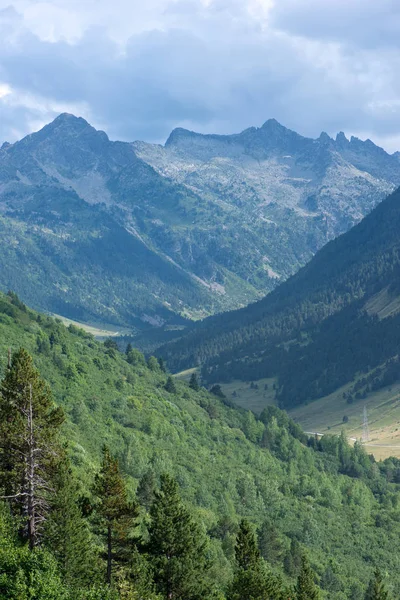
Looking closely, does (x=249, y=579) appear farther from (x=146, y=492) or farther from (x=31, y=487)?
(x=146, y=492)

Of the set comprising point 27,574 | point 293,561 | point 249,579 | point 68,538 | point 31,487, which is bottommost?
point 293,561

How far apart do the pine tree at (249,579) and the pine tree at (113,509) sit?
10.0 m

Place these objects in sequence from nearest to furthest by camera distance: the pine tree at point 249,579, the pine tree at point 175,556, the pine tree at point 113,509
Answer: the pine tree at point 113,509 → the pine tree at point 175,556 → the pine tree at point 249,579

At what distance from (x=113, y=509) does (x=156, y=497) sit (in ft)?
19.4

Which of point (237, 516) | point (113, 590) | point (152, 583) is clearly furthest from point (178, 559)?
point (237, 516)

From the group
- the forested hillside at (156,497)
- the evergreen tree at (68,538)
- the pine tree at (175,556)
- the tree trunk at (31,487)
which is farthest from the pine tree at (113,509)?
the tree trunk at (31,487)

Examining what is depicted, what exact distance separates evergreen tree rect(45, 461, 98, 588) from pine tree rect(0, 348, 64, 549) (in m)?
0.82

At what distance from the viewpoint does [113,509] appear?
53.2 metres

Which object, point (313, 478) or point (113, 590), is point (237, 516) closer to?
point (313, 478)

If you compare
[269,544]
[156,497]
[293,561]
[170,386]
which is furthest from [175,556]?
[170,386]

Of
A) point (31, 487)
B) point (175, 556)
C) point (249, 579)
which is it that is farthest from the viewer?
point (249, 579)

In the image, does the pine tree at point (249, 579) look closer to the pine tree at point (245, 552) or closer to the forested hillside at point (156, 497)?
the pine tree at point (245, 552)

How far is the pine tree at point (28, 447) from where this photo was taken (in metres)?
51.3

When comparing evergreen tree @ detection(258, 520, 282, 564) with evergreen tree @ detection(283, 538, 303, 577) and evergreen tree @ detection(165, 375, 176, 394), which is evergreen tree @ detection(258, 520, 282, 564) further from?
evergreen tree @ detection(165, 375, 176, 394)
